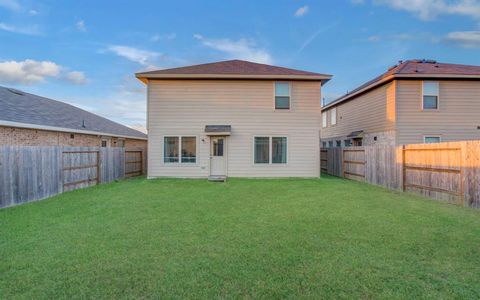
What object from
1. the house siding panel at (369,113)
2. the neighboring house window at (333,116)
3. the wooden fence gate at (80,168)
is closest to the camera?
the wooden fence gate at (80,168)

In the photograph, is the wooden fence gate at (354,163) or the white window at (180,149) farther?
the white window at (180,149)

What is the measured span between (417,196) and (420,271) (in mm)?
6524

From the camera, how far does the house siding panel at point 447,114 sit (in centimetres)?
1395

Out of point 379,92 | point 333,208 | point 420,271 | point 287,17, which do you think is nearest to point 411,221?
point 333,208

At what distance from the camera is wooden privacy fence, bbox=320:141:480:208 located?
7.38 metres

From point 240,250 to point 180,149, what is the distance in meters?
10.0

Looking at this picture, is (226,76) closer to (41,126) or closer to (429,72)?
(41,126)

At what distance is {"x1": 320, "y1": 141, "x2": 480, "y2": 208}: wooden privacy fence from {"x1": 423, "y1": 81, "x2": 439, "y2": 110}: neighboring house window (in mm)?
4328

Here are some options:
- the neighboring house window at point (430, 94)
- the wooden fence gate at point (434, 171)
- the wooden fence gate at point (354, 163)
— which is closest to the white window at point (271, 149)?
the wooden fence gate at point (354, 163)

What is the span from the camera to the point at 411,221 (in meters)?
5.98

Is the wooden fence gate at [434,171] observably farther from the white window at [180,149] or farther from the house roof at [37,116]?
the house roof at [37,116]

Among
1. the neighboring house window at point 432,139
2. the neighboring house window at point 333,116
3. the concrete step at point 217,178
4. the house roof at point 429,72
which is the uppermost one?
the house roof at point 429,72

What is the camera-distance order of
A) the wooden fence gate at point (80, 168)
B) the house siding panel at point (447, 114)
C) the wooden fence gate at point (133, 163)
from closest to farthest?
the wooden fence gate at point (80, 168)
the house siding panel at point (447, 114)
the wooden fence gate at point (133, 163)

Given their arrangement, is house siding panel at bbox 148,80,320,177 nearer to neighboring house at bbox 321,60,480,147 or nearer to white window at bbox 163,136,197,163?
white window at bbox 163,136,197,163
